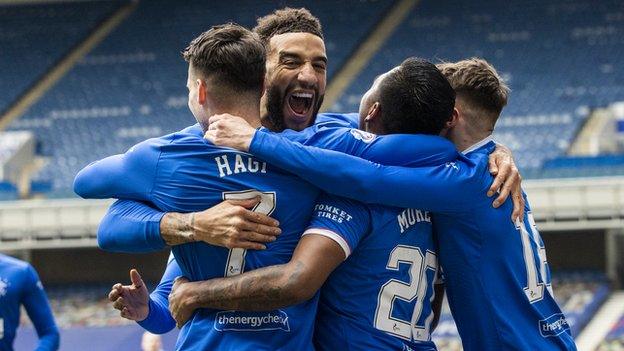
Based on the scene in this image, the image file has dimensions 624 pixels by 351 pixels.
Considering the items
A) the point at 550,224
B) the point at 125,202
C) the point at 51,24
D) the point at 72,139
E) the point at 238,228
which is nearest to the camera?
the point at 238,228

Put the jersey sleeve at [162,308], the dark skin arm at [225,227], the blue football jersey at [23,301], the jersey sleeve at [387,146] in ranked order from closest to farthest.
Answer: the dark skin arm at [225,227], the jersey sleeve at [387,146], the jersey sleeve at [162,308], the blue football jersey at [23,301]

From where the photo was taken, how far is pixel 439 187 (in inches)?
120

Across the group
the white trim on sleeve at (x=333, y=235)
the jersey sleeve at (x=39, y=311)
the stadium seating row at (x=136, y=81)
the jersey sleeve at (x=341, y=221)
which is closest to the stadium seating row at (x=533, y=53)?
the stadium seating row at (x=136, y=81)

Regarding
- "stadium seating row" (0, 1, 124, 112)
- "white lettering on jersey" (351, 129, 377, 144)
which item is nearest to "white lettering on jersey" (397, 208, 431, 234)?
"white lettering on jersey" (351, 129, 377, 144)

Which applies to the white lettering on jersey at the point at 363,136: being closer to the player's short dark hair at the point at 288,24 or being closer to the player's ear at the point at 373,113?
the player's ear at the point at 373,113

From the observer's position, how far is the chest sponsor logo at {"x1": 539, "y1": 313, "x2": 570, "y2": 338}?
334 cm

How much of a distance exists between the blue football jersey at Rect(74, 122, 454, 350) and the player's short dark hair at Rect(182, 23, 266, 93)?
0.19m

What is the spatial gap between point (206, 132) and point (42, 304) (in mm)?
3212

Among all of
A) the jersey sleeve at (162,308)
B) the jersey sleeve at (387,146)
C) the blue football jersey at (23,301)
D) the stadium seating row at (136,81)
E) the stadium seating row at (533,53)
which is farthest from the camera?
the stadium seating row at (136,81)

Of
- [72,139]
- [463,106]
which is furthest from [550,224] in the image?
[463,106]

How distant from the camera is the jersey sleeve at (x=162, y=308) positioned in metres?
3.28

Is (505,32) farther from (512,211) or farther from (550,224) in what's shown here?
(512,211)

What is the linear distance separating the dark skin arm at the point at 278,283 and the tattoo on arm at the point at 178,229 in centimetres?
14

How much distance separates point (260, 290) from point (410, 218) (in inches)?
21.0
